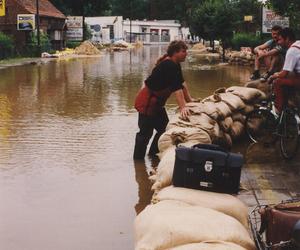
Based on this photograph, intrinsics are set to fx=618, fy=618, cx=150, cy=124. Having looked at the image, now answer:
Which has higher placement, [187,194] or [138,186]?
[187,194]

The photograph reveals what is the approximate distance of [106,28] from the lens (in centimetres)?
8662

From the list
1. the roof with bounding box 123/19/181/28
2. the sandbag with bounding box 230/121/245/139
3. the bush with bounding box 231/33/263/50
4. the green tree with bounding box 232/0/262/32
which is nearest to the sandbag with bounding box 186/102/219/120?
the sandbag with bounding box 230/121/245/139

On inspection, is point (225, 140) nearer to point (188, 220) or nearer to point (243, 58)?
point (188, 220)

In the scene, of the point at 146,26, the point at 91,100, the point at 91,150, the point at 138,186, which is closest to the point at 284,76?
the point at 138,186

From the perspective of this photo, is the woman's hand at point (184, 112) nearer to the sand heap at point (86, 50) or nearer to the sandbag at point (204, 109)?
the sandbag at point (204, 109)

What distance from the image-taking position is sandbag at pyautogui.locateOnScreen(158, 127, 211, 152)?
6680 mm

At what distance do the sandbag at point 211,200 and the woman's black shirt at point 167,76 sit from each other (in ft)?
9.32

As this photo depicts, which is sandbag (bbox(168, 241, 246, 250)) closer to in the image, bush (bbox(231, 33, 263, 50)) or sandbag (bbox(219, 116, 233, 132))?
sandbag (bbox(219, 116, 233, 132))

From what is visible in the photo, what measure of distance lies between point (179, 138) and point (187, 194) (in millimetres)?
2244

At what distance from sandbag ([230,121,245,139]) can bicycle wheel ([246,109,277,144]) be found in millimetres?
104

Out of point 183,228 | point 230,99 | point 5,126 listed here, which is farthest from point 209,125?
point 5,126

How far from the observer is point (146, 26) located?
102875 mm

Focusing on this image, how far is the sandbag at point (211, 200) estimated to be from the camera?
14.0 ft

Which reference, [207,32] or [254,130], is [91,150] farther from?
[207,32]
